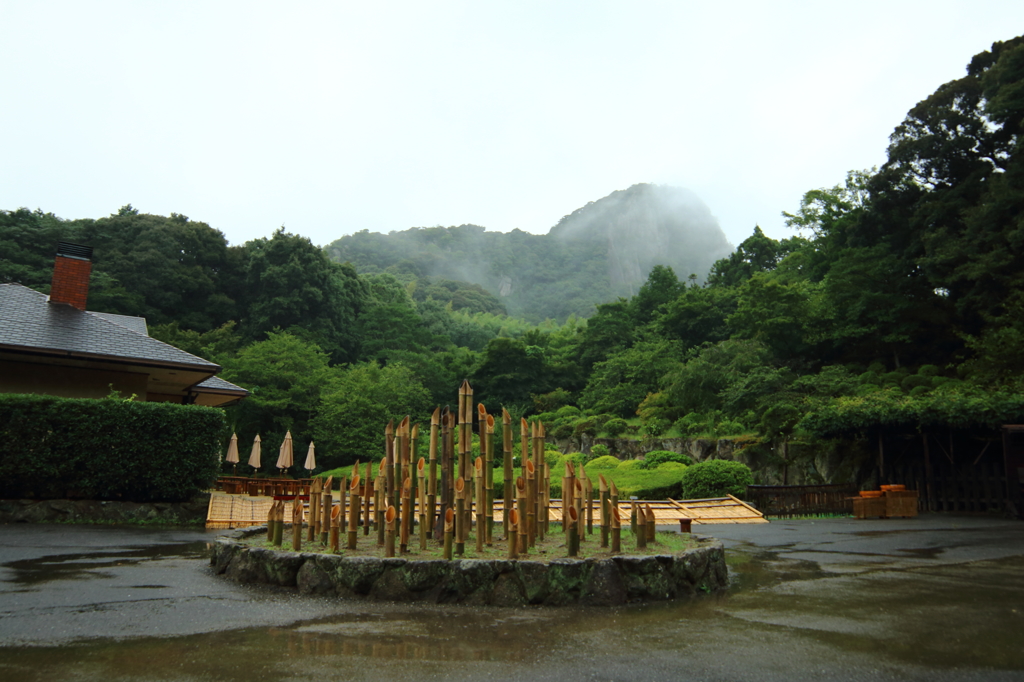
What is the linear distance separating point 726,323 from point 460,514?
1167 inches

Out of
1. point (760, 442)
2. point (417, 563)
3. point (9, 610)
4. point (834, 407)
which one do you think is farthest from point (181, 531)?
point (760, 442)

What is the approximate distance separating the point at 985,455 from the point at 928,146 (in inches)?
519

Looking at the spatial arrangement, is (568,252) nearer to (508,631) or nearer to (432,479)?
(432,479)

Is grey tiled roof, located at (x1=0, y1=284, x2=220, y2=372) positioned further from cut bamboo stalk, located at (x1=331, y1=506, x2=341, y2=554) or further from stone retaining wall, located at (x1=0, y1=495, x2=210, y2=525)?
cut bamboo stalk, located at (x1=331, y1=506, x2=341, y2=554)

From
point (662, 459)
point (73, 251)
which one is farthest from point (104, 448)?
point (662, 459)

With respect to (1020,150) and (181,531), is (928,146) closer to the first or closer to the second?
(1020,150)

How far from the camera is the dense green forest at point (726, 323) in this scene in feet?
67.3

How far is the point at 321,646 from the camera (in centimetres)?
411

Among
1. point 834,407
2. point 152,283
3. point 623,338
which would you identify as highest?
point 152,283

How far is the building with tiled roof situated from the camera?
13562 mm

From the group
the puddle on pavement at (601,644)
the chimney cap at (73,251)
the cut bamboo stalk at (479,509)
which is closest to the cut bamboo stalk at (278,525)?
the puddle on pavement at (601,644)

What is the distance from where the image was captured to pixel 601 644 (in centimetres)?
428

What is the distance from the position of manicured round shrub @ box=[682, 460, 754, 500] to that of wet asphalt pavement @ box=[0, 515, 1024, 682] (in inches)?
347

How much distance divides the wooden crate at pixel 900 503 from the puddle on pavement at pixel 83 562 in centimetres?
1433
